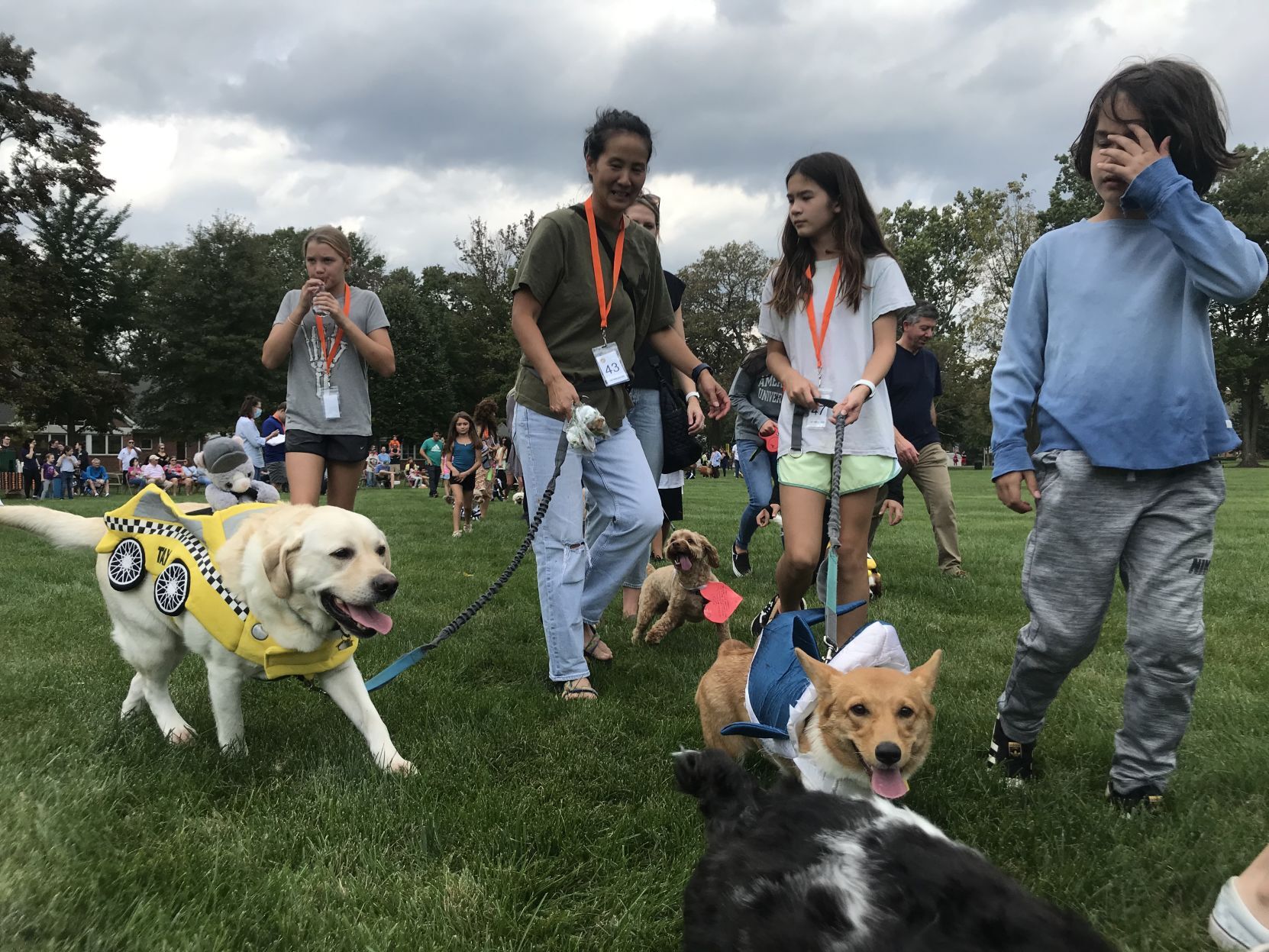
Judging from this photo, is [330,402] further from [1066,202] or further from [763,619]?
[1066,202]

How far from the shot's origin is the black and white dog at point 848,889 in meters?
1.12

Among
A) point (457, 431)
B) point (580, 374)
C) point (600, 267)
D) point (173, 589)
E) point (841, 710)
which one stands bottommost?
point (841, 710)

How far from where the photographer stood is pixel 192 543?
3.08 meters

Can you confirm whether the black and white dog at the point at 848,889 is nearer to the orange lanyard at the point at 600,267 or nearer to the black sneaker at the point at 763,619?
the orange lanyard at the point at 600,267

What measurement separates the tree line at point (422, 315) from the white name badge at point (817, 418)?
1378 inches

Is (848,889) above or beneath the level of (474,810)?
above

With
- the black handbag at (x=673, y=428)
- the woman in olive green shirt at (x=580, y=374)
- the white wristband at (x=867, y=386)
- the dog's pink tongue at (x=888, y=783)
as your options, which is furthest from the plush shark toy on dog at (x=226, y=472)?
the dog's pink tongue at (x=888, y=783)

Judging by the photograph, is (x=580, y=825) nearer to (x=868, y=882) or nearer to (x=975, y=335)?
(x=868, y=882)

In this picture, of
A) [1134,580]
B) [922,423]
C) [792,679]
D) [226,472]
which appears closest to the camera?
[1134,580]

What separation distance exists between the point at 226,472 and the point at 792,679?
362 cm

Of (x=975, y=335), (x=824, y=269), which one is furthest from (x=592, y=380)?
(x=975, y=335)

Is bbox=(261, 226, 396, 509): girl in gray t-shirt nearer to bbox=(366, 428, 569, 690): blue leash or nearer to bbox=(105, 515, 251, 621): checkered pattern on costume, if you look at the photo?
bbox=(105, 515, 251, 621): checkered pattern on costume

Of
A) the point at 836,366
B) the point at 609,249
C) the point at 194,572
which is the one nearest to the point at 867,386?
the point at 836,366

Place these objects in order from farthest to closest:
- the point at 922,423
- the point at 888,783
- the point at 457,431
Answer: the point at 457,431, the point at 922,423, the point at 888,783
